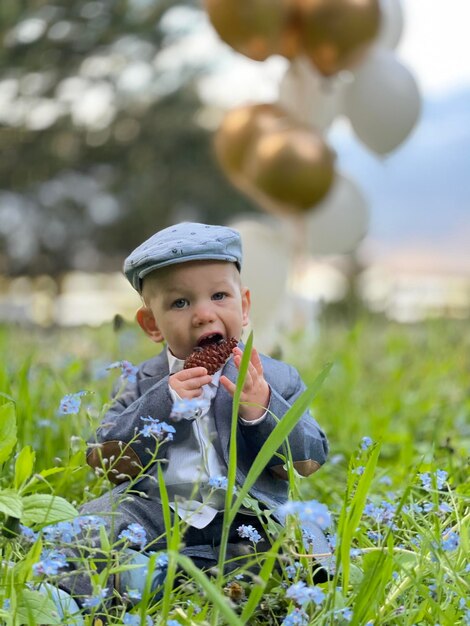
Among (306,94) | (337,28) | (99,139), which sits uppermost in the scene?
(337,28)

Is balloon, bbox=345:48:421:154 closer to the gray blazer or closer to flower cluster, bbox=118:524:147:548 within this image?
the gray blazer

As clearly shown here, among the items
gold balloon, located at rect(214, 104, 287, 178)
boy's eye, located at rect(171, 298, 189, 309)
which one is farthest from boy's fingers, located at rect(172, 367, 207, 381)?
gold balloon, located at rect(214, 104, 287, 178)

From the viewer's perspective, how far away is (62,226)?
12320 mm

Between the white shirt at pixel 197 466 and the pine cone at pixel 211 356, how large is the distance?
34 mm

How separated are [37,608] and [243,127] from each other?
3.62 metres

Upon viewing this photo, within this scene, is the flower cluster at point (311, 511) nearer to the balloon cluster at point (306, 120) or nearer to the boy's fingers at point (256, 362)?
the boy's fingers at point (256, 362)

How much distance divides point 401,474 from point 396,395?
0.97 metres

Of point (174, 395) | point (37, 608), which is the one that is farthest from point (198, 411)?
point (37, 608)

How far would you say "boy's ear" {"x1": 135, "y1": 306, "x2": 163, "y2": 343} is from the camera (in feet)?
4.44

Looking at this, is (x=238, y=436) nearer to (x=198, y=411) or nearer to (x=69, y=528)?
(x=198, y=411)

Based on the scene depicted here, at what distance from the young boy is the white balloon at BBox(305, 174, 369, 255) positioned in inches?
136

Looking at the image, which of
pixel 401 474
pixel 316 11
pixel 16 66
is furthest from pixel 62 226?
pixel 401 474

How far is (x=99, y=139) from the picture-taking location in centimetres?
1227

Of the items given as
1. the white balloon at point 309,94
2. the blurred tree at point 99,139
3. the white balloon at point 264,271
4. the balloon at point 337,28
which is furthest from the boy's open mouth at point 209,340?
the blurred tree at point 99,139
